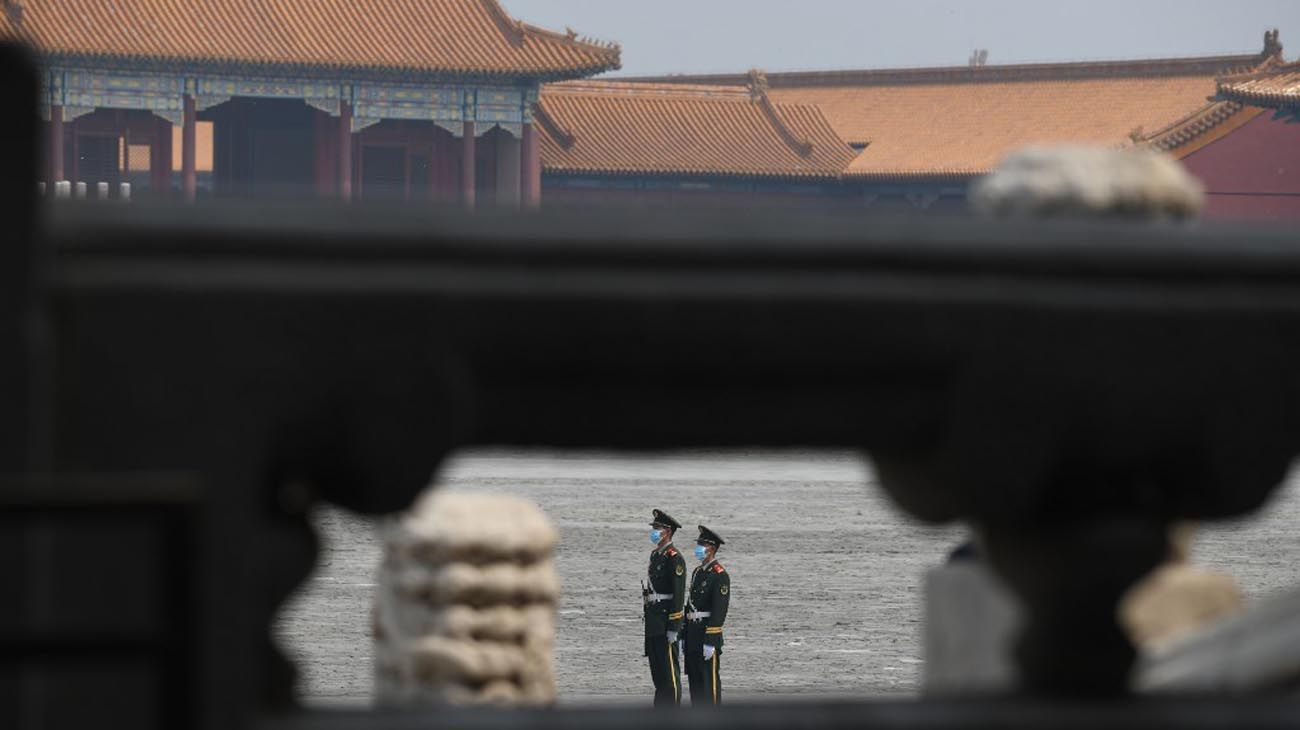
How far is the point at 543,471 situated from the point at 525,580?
18439mm

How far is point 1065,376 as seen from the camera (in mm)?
1591

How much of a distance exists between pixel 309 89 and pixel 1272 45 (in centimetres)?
1356

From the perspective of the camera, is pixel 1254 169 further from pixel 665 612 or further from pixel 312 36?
pixel 665 612

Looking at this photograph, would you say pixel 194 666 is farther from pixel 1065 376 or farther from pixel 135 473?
pixel 1065 376

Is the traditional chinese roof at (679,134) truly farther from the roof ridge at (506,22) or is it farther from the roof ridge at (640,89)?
the roof ridge at (506,22)

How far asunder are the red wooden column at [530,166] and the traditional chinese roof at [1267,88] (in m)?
9.54

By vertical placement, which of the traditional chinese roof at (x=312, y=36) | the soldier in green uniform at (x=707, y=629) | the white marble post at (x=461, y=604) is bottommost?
the soldier in green uniform at (x=707, y=629)

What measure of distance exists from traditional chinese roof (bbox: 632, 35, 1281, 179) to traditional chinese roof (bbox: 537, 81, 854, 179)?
913 mm

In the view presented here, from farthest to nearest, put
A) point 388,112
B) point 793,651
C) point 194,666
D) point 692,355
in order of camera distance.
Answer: point 388,112
point 793,651
point 692,355
point 194,666

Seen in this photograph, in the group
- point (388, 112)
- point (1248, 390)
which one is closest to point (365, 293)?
point (1248, 390)

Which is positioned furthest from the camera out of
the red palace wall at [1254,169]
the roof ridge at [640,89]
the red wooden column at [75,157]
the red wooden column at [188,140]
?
the roof ridge at [640,89]

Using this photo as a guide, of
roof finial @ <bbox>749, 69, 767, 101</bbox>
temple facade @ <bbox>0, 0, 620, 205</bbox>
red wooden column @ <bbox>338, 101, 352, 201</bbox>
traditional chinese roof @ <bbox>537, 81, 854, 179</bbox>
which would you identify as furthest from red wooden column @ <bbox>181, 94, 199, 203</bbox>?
roof finial @ <bbox>749, 69, 767, 101</bbox>

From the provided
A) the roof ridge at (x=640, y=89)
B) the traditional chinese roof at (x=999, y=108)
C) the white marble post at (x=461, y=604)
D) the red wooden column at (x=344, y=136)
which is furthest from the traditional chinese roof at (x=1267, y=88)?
the white marble post at (x=461, y=604)

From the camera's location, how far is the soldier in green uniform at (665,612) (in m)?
9.40
